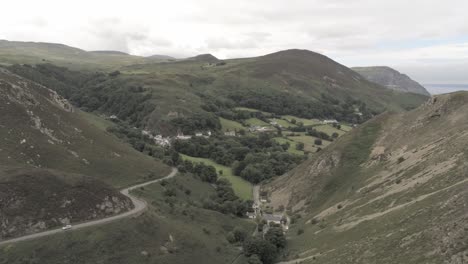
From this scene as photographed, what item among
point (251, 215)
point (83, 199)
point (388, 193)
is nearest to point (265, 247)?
point (388, 193)

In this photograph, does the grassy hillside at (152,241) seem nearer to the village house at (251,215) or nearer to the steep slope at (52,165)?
the steep slope at (52,165)

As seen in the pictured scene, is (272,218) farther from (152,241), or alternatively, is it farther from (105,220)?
(105,220)

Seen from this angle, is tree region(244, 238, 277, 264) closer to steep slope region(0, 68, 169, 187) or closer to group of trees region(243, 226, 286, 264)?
group of trees region(243, 226, 286, 264)

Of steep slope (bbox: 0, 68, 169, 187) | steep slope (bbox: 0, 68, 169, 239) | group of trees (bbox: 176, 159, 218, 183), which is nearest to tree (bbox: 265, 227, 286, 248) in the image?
steep slope (bbox: 0, 68, 169, 239)

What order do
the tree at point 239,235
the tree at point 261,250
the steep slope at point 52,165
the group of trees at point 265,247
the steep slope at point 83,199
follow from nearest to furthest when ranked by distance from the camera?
1. the steep slope at point 83,199
2. the steep slope at point 52,165
3. the group of trees at point 265,247
4. the tree at point 261,250
5. the tree at point 239,235

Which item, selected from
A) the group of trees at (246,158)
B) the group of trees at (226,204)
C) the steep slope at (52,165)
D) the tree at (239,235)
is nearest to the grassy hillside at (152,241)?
the tree at (239,235)

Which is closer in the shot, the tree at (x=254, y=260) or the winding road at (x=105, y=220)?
the winding road at (x=105, y=220)
